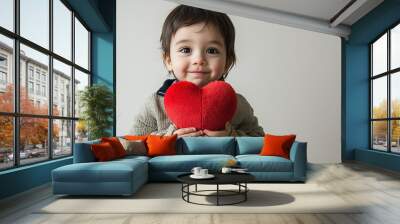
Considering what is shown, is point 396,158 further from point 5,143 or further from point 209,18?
point 5,143

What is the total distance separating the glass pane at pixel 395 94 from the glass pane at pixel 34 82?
20.6 ft

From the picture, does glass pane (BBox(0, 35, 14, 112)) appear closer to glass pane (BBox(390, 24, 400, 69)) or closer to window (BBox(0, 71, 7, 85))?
window (BBox(0, 71, 7, 85))

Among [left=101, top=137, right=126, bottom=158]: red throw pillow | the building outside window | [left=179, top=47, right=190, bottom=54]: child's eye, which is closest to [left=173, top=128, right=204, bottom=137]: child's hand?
[left=101, top=137, right=126, bottom=158]: red throw pillow

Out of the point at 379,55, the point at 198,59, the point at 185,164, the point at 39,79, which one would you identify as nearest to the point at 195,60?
the point at 198,59

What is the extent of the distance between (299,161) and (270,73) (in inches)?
87.2

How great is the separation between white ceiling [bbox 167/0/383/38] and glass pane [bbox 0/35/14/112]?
3.14 m

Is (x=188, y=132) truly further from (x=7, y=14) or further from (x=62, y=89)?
(x=7, y=14)

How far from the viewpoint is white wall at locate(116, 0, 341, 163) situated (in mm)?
7020

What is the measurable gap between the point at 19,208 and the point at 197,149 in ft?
9.34

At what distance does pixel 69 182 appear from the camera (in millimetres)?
4355

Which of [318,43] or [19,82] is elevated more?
[318,43]

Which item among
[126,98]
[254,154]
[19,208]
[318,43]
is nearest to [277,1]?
[318,43]

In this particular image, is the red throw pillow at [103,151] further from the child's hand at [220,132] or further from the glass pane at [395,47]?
the glass pane at [395,47]

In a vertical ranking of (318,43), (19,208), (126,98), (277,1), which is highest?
(277,1)
